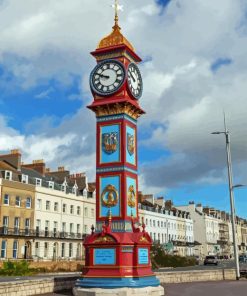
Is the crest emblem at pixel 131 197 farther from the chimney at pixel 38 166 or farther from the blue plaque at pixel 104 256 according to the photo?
the chimney at pixel 38 166

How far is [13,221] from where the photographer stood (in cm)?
5259

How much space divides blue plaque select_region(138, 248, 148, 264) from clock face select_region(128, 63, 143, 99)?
7.95 m

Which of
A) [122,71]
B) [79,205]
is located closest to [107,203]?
[122,71]

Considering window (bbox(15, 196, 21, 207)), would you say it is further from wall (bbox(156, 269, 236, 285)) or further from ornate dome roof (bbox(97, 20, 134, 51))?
ornate dome roof (bbox(97, 20, 134, 51))

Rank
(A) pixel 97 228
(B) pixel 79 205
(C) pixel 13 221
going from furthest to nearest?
1. (B) pixel 79 205
2. (C) pixel 13 221
3. (A) pixel 97 228

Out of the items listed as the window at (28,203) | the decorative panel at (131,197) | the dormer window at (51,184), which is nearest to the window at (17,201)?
the window at (28,203)

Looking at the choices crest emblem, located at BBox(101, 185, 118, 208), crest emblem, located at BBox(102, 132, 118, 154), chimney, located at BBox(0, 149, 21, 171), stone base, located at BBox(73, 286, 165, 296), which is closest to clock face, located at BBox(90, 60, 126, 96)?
crest emblem, located at BBox(102, 132, 118, 154)

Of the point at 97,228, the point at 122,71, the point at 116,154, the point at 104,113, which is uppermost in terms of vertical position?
the point at 122,71

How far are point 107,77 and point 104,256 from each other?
354 inches

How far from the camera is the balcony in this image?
51122 millimetres

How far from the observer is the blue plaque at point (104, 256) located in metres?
20.3

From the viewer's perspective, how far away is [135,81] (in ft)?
79.2

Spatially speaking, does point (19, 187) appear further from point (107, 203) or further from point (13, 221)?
point (107, 203)

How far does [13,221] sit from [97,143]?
33.3 m
